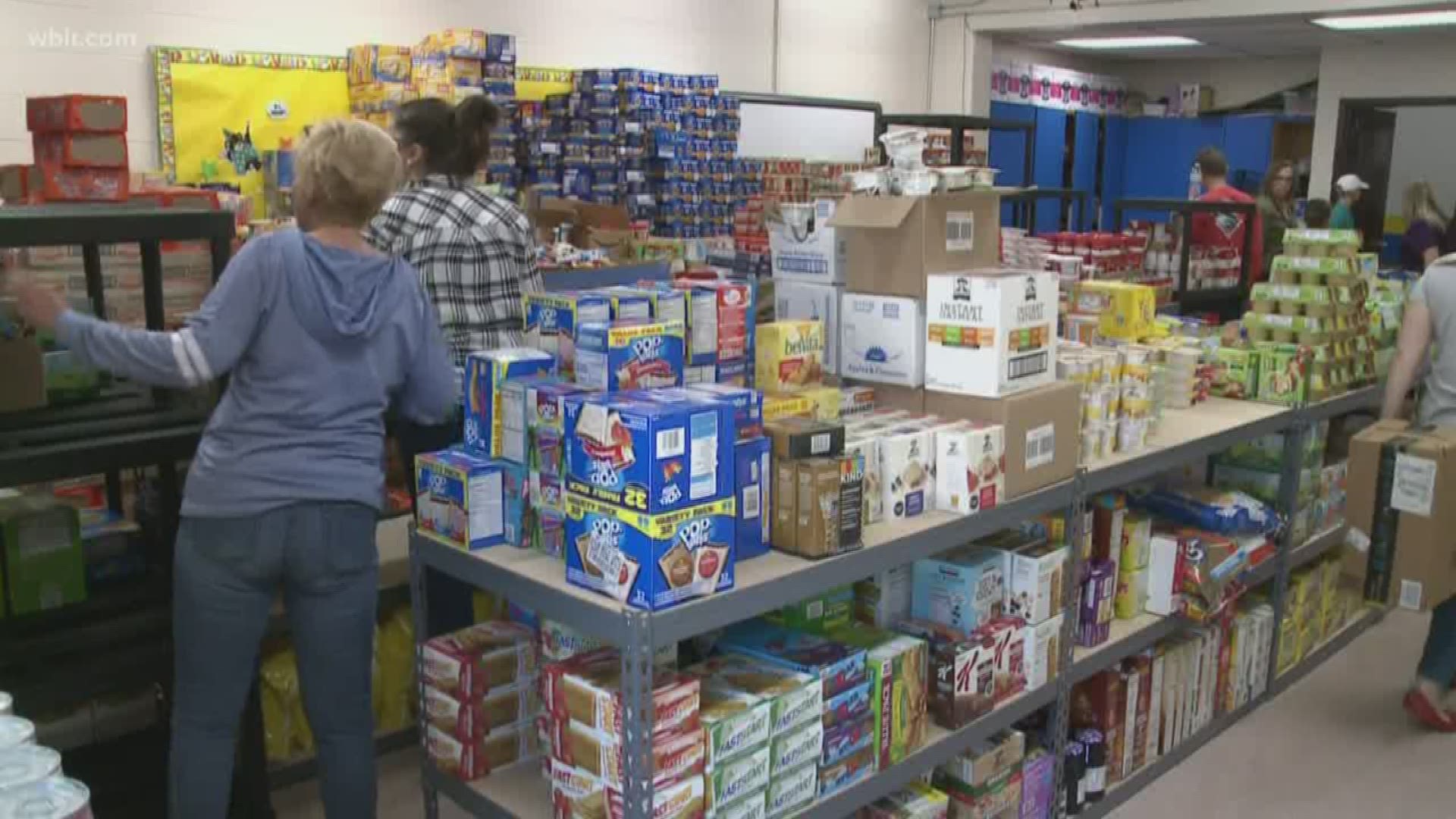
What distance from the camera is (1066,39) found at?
11.4 metres

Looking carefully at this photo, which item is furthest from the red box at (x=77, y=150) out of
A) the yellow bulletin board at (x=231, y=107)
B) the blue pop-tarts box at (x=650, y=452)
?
the yellow bulletin board at (x=231, y=107)

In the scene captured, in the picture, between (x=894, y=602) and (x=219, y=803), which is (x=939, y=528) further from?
(x=219, y=803)

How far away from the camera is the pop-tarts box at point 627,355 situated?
8.20ft

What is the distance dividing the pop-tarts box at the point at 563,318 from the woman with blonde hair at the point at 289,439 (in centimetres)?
27

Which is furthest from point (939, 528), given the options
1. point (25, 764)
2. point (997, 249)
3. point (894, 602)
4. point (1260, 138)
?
point (1260, 138)

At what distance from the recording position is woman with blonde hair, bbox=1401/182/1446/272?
27.0ft

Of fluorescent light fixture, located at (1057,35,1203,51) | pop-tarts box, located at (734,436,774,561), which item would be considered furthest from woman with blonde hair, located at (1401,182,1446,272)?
pop-tarts box, located at (734,436,774,561)

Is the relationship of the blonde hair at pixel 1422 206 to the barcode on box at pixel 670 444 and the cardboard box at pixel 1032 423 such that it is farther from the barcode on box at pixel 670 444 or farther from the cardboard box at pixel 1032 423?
the barcode on box at pixel 670 444

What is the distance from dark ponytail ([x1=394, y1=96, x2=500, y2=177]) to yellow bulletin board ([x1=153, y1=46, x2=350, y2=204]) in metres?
2.97

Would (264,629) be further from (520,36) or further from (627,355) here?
(520,36)

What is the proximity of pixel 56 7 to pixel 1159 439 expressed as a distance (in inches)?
199

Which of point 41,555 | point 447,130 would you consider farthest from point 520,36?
point 41,555

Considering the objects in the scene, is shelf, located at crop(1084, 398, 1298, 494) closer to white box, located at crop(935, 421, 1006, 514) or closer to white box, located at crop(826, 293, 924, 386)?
white box, located at crop(935, 421, 1006, 514)

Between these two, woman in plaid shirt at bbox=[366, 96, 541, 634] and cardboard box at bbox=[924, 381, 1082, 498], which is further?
woman in plaid shirt at bbox=[366, 96, 541, 634]
